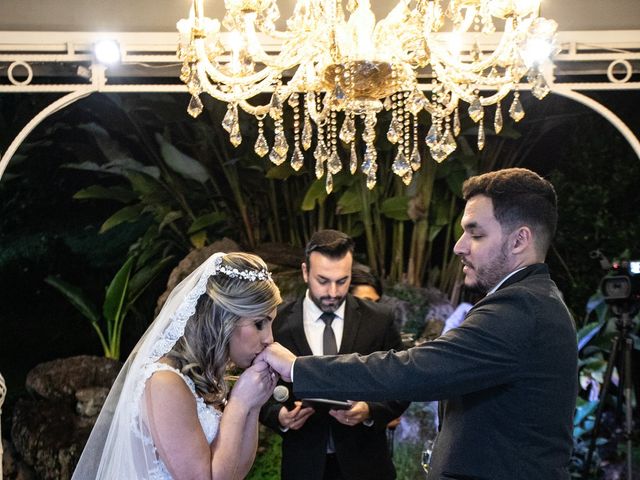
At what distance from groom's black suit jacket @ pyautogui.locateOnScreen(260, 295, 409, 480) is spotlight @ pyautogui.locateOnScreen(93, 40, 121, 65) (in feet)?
5.67

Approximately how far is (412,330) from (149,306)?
171 cm

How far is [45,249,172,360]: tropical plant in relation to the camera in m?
5.89

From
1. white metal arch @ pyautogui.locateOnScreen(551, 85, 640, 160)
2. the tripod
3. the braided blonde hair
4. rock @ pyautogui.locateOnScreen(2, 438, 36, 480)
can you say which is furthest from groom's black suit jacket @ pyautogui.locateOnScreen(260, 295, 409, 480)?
rock @ pyautogui.locateOnScreen(2, 438, 36, 480)

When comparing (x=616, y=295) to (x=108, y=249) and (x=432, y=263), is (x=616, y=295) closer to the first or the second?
(x=432, y=263)

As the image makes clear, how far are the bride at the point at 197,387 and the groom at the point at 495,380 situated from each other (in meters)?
0.17

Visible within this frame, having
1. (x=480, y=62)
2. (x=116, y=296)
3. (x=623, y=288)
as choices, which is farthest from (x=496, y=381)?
(x=116, y=296)

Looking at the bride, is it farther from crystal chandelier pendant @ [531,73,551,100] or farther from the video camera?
the video camera

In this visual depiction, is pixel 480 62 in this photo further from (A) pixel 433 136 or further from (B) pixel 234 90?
(B) pixel 234 90

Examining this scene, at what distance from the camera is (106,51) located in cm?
462

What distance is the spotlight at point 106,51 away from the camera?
462 centimetres

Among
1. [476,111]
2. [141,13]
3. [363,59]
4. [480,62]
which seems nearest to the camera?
[363,59]

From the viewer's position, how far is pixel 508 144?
6.12 meters

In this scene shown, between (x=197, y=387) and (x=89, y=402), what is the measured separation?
3.25 metres

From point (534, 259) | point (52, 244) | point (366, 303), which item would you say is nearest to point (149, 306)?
point (52, 244)
